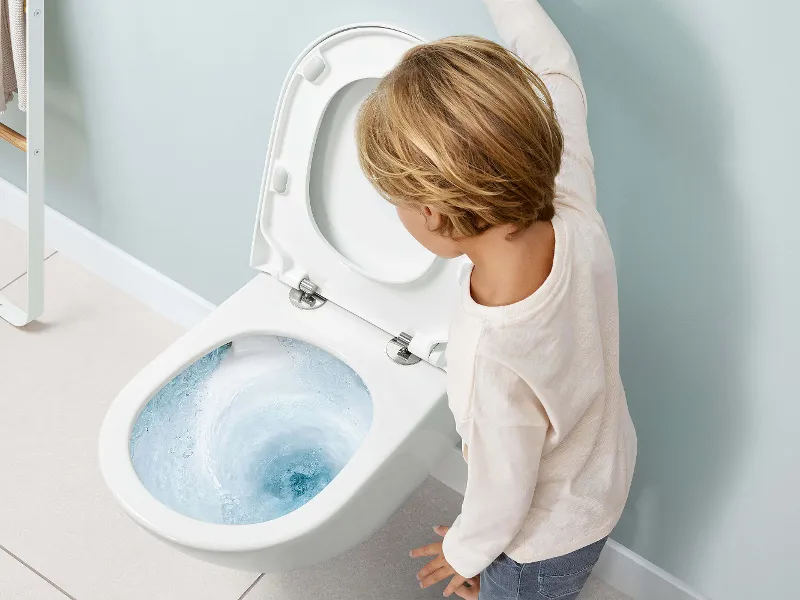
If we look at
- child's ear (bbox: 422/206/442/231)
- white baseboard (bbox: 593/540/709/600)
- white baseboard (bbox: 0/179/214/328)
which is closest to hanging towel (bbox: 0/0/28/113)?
white baseboard (bbox: 0/179/214/328)

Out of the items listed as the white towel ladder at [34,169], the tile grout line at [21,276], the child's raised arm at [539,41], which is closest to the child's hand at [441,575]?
the child's raised arm at [539,41]

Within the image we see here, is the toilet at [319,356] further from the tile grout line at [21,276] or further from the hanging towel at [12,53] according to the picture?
the tile grout line at [21,276]

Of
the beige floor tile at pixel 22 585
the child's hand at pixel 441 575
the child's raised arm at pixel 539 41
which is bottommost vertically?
the beige floor tile at pixel 22 585

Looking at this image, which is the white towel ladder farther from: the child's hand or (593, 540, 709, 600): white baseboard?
(593, 540, 709, 600): white baseboard

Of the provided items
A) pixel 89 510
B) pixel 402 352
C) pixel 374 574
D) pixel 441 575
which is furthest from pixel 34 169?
pixel 441 575

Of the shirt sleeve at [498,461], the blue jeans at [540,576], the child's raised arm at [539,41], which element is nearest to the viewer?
the shirt sleeve at [498,461]

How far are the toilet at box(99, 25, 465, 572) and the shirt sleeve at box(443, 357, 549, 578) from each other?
183 millimetres

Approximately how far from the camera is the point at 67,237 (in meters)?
1.86

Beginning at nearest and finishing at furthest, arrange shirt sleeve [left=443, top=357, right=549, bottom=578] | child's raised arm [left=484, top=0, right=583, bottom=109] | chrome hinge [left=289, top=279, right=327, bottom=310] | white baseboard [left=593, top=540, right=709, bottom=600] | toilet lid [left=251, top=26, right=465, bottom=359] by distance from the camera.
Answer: shirt sleeve [left=443, top=357, right=549, bottom=578] < child's raised arm [left=484, top=0, right=583, bottom=109] < toilet lid [left=251, top=26, right=465, bottom=359] < chrome hinge [left=289, top=279, right=327, bottom=310] < white baseboard [left=593, top=540, right=709, bottom=600]

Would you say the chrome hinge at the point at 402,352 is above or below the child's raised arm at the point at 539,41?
below

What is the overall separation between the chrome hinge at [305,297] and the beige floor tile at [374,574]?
0.45m

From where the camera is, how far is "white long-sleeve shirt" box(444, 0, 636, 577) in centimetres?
77

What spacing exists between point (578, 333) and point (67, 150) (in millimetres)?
1216

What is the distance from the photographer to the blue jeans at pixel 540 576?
1.01m
